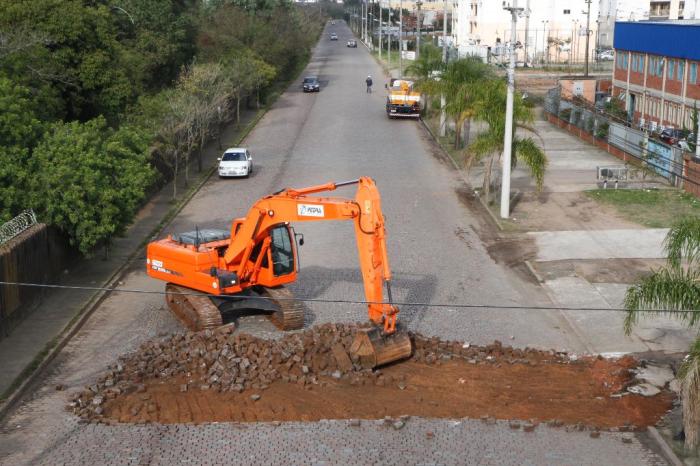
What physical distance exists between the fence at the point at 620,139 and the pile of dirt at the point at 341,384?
12.6 metres

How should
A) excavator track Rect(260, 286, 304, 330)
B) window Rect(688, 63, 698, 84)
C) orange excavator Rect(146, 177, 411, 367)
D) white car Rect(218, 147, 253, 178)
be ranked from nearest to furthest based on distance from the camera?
orange excavator Rect(146, 177, 411, 367), excavator track Rect(260, 286, 304, 330), white car Rect(218, 147, 253, 178), window Rect(688, 63, 698, 84)

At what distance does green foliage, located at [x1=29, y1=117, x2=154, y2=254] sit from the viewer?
24.5 meters

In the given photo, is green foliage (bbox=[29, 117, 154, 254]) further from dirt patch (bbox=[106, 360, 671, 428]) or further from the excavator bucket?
the excavator bucket

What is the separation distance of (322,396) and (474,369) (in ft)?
10.6

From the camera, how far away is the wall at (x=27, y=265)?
70.5 ft

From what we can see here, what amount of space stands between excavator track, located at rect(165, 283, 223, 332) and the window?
35.0 metres

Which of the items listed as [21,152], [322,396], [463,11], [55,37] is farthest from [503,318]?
[463,11]

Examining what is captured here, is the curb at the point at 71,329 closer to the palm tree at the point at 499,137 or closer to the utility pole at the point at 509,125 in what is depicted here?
the palm tree at the point at 499,137

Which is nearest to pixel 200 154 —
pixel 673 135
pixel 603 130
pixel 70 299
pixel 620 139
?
pixel 70 299

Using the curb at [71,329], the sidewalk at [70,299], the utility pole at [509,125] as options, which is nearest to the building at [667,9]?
the utility pole at [509,125]

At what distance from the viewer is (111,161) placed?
25.9 meters

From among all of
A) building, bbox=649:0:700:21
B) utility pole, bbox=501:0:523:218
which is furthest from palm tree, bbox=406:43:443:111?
building, bbox=649:0:700:21

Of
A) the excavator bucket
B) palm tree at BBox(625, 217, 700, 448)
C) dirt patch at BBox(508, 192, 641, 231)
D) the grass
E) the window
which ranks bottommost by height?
dirt patch at BBox(508, 192, 641, 231)

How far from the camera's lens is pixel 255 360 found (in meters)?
19.2
